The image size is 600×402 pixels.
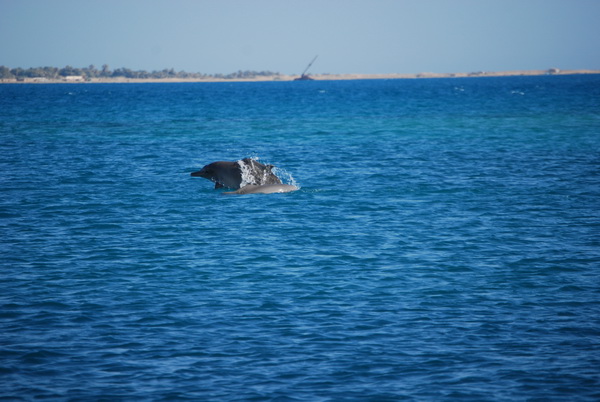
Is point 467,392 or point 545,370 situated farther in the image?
point 545,370

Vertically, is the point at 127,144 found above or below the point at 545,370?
above

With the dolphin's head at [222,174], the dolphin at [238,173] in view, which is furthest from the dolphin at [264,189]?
the dolphin's head at [222,174]

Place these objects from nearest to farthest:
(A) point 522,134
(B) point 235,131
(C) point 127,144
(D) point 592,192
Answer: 1. (D) point 592,192
2. (C) point 127,144
3. (A) point 522,134
4. (B) point 235,131

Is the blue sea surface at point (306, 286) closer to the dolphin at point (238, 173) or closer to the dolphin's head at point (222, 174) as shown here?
the dolphin's head at point (222, 174)

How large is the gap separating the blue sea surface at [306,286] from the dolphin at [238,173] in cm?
67

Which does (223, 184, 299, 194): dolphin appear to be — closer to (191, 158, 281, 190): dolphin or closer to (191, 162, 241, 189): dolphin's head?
(191, 158, 281, 190): dolphin

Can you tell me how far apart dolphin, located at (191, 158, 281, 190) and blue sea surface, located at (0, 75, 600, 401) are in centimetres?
67

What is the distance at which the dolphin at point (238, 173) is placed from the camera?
26.3m

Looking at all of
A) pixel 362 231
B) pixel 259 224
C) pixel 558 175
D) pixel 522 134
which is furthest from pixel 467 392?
pixel 522 134

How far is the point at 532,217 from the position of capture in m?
21.1

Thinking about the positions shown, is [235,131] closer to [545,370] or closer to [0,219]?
[0,219]

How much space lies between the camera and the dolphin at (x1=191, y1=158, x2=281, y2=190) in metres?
26.3

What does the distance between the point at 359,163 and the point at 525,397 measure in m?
26.6

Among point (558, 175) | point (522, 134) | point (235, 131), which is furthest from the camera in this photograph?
point (235, 131)
